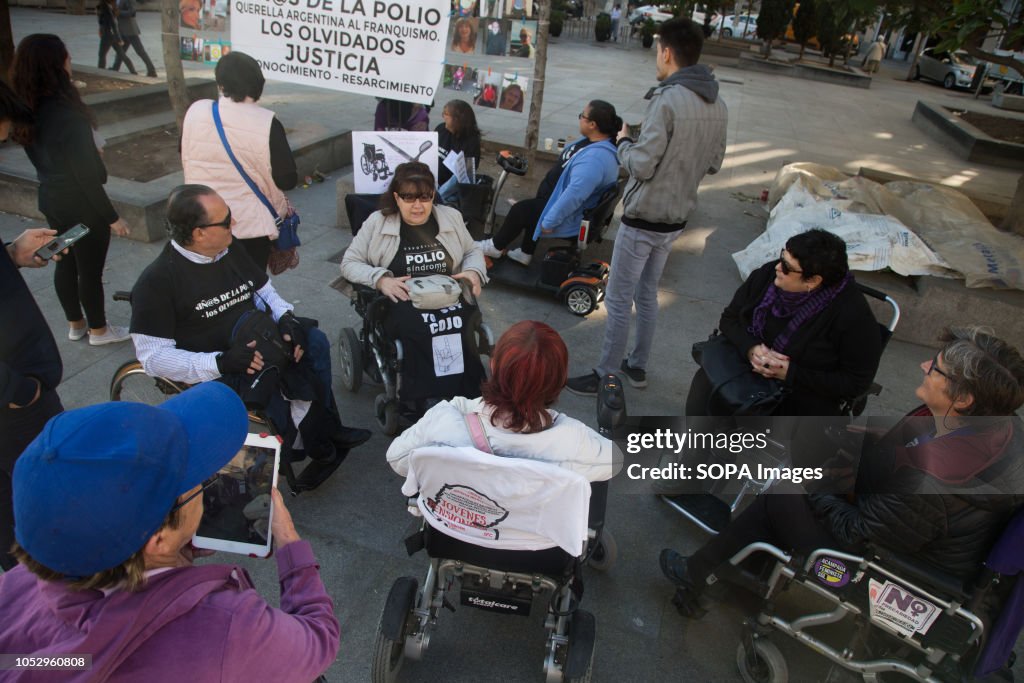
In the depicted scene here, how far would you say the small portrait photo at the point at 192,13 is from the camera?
5.11 meters

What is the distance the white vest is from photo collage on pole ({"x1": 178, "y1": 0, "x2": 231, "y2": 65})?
77.3 inches

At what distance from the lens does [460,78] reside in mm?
5492

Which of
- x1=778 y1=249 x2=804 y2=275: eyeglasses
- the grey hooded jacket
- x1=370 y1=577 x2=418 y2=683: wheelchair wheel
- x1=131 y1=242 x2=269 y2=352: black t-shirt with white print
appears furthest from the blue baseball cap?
the grey hooded jacket

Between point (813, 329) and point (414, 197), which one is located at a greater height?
point (414, 197)

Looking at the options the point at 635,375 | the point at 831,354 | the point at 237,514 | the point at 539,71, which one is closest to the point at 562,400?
the point at 635,375

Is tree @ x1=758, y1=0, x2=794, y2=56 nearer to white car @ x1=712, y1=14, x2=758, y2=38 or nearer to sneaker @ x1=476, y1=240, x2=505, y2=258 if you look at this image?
white car @ x1=712, y1=14, x2=758, y2=38

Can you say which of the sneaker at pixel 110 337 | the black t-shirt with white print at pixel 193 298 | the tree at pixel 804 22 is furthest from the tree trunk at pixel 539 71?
the tree at pixel 804 22

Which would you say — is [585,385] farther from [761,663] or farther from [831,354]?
[761,663]

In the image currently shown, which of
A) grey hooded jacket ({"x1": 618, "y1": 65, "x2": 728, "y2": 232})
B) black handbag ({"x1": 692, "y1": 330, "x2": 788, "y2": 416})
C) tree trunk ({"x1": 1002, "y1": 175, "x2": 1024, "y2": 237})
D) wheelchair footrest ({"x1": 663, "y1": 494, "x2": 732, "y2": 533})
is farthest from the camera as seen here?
tree trunk ({"x1": 1002, "y1": 175, "x2": 1024, "y2": 237})

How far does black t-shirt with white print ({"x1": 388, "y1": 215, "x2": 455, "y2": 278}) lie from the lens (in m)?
3.65

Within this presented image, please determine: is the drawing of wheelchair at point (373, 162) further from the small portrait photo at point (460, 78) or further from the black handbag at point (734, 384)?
the black handbag at point (734, 384)

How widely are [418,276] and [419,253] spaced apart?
0.14m

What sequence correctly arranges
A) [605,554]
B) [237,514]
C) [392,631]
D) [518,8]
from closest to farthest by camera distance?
[237,514] < [392,631] < [605,554] < [518,8]

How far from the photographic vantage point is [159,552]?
1.18 metres
